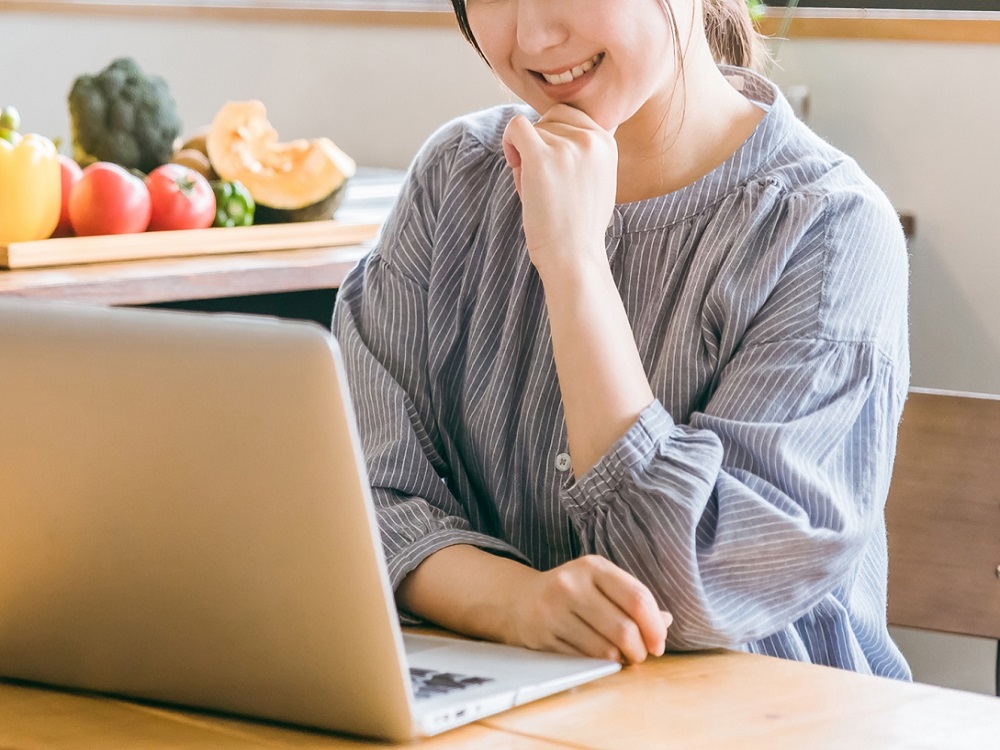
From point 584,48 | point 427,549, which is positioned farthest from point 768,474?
Answer: point 584,48

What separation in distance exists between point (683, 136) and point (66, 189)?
942mm

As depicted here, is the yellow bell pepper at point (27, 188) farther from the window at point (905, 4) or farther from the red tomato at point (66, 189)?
the window at point (905, 4)

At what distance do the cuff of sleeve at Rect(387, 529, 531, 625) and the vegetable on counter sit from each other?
3.25 ft

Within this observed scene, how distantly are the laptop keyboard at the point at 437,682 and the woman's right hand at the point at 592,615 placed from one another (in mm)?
90

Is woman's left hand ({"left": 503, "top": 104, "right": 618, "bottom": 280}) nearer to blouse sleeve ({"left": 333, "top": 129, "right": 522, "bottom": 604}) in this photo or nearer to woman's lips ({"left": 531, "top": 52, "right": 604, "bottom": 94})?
woman's lips ({"left": 531, "top": 52, "right": 604, "bottom": 94})

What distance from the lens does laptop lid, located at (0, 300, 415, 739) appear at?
62cm

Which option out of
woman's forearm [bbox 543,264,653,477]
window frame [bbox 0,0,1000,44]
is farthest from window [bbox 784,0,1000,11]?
woman's forearm [bbox 543,264,653,477]

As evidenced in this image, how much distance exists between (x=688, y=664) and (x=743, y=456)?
171mm

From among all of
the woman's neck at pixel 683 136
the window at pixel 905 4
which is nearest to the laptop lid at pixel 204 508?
the woman's neck at pixel 683 136

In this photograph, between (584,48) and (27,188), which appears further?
(27,188)

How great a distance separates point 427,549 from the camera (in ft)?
3.28

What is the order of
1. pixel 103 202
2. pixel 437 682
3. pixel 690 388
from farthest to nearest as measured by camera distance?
pixel 103 202 → pixel 690 388 → pixel 437 682

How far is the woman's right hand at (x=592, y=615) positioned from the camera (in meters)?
0.83

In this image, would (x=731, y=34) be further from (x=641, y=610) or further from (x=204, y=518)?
(x=204, y=518)
